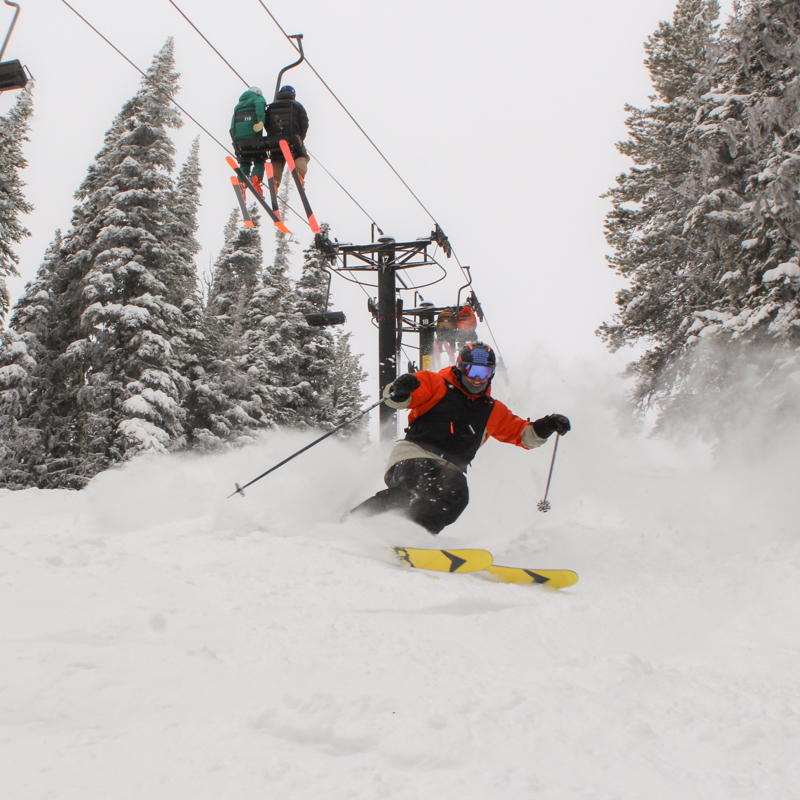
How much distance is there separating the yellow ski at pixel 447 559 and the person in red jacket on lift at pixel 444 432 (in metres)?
1.03

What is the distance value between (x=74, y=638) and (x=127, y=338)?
16.7 meters

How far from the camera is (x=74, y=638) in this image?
6.59ft

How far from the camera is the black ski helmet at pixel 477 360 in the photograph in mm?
5801

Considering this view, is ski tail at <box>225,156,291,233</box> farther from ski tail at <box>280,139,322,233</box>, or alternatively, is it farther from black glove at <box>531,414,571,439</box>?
black glove at <box>531,414,571,439</box>

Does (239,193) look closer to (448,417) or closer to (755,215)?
(448,417)

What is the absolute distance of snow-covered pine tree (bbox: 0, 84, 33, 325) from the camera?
52.4ft

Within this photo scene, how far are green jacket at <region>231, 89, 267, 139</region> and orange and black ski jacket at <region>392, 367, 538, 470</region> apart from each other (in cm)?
466

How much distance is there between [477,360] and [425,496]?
1427mm

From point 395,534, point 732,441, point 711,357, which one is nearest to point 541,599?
point 395,534

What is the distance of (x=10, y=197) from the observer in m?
16.6

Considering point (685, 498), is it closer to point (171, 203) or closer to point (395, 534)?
point (395, 534)

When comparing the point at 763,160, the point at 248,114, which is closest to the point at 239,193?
the point at 248,114

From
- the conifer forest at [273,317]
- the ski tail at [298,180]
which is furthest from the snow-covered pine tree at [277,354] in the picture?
the ski tail at [298,180]

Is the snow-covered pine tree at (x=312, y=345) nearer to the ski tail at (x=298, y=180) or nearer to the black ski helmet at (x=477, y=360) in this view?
the ski tail at (x=298, y=180)
